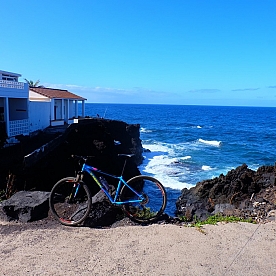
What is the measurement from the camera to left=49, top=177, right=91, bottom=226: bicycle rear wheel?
4805 millimetres

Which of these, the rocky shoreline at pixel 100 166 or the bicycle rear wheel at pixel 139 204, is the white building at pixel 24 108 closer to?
the rocky shoreline at pixel 100 166

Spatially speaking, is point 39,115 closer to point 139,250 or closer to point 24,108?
point 24,108

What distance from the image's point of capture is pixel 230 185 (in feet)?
47.8

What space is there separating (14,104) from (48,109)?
3904 mm

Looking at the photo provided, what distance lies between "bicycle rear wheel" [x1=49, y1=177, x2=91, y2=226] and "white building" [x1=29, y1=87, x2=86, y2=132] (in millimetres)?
16997

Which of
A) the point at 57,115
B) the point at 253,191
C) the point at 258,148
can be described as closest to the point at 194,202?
the point at 253,191

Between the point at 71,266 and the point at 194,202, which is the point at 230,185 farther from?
the point at 71,266

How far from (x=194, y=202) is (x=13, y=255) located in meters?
12.5

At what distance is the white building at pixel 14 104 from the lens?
1738cm

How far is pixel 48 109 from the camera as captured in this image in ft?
81.1

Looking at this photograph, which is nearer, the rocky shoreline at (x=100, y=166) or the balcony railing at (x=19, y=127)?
the rocky shoreline at (x=100, y=166)

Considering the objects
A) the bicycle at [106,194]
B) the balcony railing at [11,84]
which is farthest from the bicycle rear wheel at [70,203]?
the balcony railing at [11,84]

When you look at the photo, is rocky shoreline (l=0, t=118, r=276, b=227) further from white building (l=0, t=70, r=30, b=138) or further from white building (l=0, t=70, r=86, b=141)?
white building (l=0, t=70, r=86, b=141)

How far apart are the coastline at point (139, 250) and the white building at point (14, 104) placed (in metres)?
14.3
